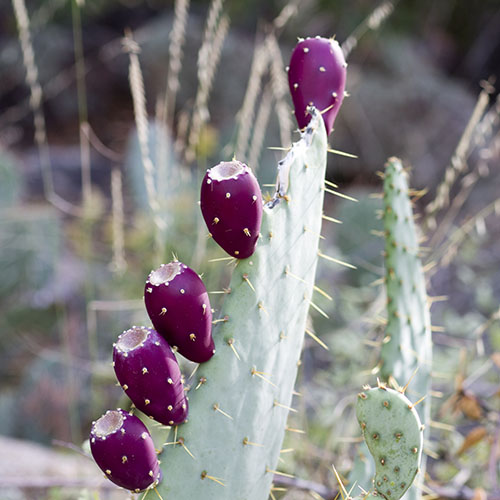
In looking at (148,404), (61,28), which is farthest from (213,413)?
(61,28)

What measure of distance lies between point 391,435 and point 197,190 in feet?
3.76

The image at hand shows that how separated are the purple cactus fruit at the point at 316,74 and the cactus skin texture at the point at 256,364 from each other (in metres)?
0.04

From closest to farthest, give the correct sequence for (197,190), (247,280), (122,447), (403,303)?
(122,447) < (247,280) < (403,303) < (197,190)

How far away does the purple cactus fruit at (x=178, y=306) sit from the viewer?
783 mm

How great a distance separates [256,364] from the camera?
2.98ft

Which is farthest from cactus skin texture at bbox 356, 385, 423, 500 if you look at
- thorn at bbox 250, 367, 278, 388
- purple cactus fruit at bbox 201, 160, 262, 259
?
purple cactus fruit at bbox 201, 160, 262, 259

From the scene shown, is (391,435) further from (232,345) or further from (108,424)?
(108,424)

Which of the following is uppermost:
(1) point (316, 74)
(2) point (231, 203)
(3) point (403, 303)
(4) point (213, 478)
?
(1) point (316, 74)

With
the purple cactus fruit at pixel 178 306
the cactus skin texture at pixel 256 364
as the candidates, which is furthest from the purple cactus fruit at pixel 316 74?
the purple cactus fruit at pixel 178 306

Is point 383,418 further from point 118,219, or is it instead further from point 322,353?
point 322,353

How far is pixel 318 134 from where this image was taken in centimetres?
97

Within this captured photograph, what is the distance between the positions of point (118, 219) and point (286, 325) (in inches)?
26.8

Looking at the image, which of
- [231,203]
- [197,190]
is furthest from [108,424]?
[197,190]

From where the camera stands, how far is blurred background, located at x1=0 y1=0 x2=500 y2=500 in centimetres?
154
